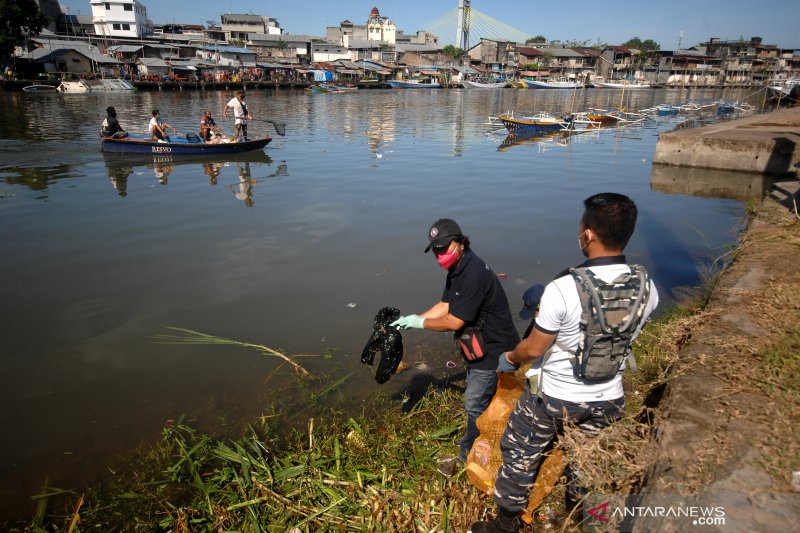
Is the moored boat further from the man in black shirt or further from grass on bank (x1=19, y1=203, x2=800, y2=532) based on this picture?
the man in black shirt

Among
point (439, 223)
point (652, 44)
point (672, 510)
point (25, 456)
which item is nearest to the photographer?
point (672, 510)

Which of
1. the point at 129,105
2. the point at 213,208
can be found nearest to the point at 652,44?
the point at 129,105

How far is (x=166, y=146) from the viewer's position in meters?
16.7

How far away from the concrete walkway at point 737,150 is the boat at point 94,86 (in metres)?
54.8

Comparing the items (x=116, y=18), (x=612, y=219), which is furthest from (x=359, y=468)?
(x=116, y=18)

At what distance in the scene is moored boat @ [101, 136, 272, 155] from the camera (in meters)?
16.6

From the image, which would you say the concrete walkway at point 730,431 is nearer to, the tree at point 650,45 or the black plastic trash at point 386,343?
the black plastic trash at point 386,343

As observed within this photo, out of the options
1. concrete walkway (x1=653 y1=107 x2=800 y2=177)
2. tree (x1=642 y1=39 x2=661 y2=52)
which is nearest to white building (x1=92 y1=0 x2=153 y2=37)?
concrete walkway (x1=653 y1=107 x2=800 y2=177)

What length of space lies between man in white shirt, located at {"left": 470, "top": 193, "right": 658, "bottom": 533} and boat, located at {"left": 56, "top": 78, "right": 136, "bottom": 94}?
59.0 metres

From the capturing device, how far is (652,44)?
484ft

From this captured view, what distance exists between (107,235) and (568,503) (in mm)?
10032

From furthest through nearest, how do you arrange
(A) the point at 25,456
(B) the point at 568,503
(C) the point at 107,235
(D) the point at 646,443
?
(C) the point at 107,235, (A) the point at 25,456, (B) the point at 568,503, (D) the point at 646,443

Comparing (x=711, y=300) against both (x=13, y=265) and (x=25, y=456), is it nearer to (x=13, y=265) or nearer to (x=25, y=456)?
(x=25, y=456)

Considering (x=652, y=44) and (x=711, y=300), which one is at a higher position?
(x=652, y=44)
